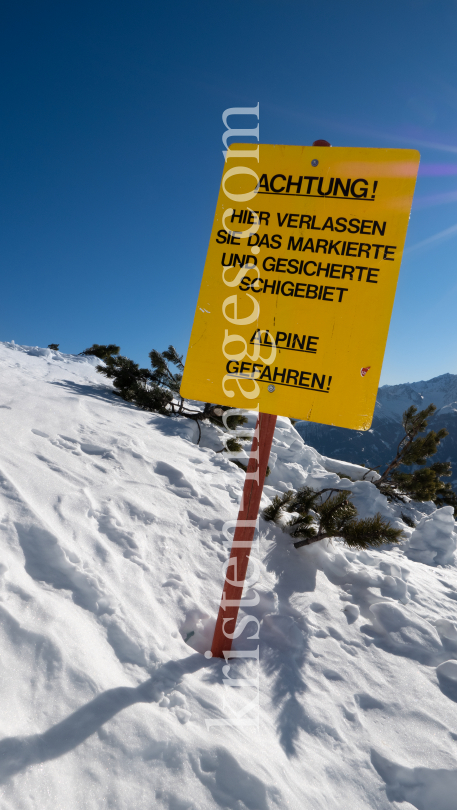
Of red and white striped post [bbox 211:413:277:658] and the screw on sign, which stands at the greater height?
the screw on sign

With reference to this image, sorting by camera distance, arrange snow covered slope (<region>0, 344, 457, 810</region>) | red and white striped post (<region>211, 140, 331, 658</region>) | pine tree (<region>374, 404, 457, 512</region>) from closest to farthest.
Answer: snow covered slope (<region>0, 344, 457, 810</region>)
red and white striped post (<region>211, 140, 331, 658</region>)
pine tree (<region>374, 404, 457, 512</region>)

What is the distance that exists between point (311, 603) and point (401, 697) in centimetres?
81

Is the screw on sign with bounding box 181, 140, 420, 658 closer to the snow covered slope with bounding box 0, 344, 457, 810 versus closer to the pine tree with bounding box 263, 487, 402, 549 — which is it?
the snow covered slope with bounding box 0, 344, 457, 810

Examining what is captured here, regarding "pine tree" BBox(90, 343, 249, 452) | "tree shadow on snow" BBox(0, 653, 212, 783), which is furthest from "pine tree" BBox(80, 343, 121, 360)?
"tree shadow on snow" BBox(0, 653, 212, 783)

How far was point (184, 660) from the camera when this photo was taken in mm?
2002

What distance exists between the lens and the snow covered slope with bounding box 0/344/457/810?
1.40 meters

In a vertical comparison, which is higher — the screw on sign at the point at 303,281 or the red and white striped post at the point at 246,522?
the screw on sign at the point at 303,281

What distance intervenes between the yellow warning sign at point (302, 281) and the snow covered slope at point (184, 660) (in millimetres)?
1374

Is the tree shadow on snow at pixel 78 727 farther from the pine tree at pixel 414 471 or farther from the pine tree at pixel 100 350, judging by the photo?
the pine tree at pixel 100 350

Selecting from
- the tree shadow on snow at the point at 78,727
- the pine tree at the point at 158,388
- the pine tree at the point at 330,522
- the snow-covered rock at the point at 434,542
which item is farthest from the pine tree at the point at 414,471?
the tree shadow on snow at the point at 78,727

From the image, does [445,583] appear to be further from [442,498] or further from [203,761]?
[442,498]

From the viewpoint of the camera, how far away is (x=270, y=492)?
5.19m

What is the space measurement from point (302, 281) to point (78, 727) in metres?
2.23

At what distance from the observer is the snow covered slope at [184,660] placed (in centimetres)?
140
